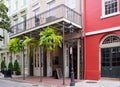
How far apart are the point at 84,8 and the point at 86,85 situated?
6.36 meters

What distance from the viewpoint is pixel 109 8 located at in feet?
64.2

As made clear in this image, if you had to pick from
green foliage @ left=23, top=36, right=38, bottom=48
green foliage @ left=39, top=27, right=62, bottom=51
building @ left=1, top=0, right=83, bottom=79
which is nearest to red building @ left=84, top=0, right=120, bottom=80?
building @ left=1, top=0, right=83, bottom=79

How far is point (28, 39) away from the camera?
24172mm

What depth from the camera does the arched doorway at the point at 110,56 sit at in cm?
1869

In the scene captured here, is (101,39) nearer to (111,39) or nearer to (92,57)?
(111,39)

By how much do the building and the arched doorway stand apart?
2.32 m

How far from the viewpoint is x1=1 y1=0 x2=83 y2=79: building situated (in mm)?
21281

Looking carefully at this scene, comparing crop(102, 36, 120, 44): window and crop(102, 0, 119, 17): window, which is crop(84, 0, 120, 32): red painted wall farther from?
crop(102, 36, 120, 44): window

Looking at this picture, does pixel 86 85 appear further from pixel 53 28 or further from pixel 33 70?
pixel 33 70

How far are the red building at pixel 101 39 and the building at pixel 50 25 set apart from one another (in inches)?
33.0

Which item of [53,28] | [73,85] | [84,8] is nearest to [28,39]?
[53,28]

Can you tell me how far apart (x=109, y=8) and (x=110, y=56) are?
3.39m

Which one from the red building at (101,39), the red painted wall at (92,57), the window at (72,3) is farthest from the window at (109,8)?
→ the window at (72,3)

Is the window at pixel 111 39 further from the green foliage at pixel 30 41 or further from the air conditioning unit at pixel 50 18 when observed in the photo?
the green foliage at pixel 30 41
